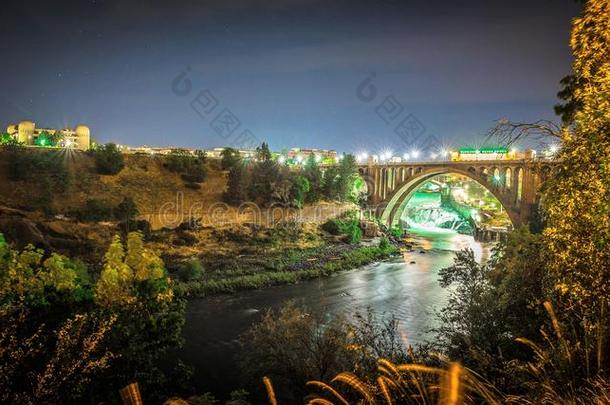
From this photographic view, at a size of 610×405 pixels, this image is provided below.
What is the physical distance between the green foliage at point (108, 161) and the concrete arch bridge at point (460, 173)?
33187 millimetres

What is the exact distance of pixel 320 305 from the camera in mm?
25188

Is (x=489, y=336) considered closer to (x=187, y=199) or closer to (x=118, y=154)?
(x=187, y=199)

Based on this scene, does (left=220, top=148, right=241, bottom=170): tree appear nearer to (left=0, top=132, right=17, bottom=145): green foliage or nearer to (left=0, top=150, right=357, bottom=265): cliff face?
(left=0, top=150, right=357, bottom=265): cliff face

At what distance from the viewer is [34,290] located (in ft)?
38.0

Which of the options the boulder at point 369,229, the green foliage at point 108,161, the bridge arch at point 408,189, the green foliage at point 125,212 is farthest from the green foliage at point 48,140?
the bridge arch at point 408,189

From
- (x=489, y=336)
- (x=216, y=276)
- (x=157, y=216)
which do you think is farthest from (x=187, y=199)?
(x=489, y=336)

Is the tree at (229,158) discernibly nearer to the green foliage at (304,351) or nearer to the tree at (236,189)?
the tree at (236,189)

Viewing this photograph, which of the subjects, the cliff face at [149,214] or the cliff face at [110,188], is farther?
the cliff face at [110,188]

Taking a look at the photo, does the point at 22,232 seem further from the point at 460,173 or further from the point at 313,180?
the point at 460,173

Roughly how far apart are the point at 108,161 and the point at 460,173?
39603 millimetres

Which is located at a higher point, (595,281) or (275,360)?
(595,281)

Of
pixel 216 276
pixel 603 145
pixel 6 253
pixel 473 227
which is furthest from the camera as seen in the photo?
pixel 473 227

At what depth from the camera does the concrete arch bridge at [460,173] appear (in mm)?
40375

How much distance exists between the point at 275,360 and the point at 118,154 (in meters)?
39.5
